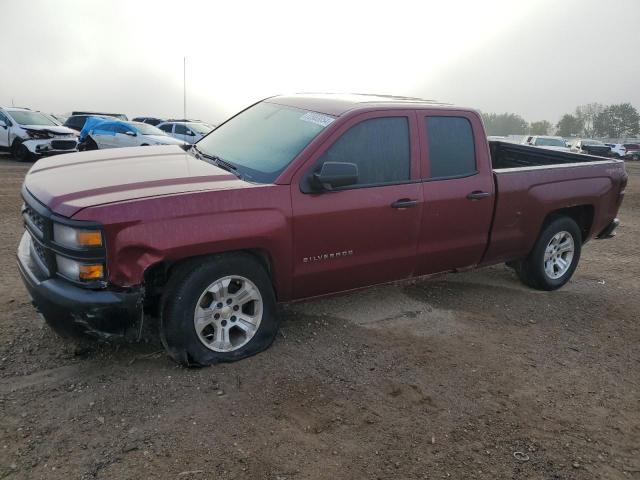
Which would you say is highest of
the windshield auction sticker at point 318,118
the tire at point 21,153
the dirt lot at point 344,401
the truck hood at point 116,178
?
the windshield auction sticker at point 318,118

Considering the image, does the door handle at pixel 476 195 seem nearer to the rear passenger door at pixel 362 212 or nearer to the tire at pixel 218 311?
the rear passenger door at pixel 362 212

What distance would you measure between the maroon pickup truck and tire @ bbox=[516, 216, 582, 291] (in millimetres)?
216

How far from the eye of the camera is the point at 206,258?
3420 mm

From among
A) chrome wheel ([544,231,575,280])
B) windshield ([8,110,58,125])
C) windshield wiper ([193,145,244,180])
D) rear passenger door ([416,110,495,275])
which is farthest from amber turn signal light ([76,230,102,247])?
windshield ([8,110,58,125])

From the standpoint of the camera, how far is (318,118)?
13.2 ft

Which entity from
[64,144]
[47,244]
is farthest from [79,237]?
[64,144]

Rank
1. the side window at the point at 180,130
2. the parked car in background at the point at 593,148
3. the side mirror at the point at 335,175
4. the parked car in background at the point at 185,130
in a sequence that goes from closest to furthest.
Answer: the side mirror at the point at 335,175 → the parked car in background at the point at 185,130 → the side window at the point at 180,130 → the parked car in background at the point at 593,148

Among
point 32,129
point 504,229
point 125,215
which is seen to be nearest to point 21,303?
point 125,215

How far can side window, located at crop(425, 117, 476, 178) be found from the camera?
14.3 ft

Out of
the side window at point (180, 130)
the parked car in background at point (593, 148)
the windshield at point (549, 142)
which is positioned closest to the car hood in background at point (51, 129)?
A: the side window at point (180, 130)

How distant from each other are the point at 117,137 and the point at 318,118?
12345 millimetres

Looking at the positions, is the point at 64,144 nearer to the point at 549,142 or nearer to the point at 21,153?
the point at 21,153

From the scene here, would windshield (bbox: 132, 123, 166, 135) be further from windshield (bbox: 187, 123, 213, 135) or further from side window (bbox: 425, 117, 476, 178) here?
side window (bbox: 425, 117, 476, 178)

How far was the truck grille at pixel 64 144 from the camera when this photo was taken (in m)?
14.6
